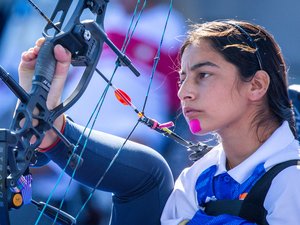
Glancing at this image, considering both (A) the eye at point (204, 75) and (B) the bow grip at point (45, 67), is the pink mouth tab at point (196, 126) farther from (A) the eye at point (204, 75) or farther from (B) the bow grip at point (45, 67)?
(B) the bow grip at point (45, 67)

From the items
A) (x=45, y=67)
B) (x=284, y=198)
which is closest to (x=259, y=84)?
(x=284, y=198)

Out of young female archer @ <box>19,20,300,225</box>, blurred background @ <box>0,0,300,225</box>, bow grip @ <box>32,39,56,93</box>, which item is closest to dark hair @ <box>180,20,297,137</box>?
young female archer @ <box>19,20,300,225</box>

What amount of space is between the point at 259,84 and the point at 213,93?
13cm

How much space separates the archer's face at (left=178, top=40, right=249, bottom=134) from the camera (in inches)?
48.3

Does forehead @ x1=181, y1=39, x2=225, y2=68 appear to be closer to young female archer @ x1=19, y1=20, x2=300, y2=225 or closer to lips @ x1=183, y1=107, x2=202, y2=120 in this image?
young female archer @ x1=19, y1=20, x2=300, y2=225

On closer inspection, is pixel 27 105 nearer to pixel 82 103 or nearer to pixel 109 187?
pixel 109 187

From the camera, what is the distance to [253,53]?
127cm

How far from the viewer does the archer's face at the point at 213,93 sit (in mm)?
1227

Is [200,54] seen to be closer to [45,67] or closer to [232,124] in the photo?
[232,124]

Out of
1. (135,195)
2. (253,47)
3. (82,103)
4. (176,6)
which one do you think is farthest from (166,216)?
(176,6)

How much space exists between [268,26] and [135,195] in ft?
3.45

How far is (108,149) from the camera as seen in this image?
149 cm

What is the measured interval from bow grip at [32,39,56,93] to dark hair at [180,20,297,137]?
1.33ft

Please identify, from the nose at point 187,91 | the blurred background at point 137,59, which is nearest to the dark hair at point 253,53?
the nose at point 187,91
